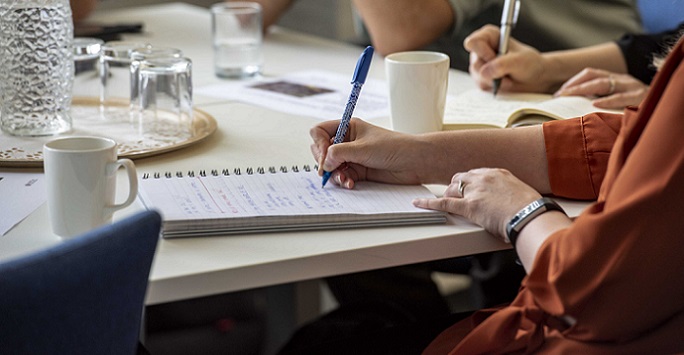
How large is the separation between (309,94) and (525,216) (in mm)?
742

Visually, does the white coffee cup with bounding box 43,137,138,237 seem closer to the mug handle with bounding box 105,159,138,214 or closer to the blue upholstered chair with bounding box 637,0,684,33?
the mug handle with bounding box 105,159,138,214

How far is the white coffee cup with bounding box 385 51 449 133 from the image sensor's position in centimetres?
133

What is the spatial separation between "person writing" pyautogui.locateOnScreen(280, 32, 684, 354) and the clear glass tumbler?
433 millimetres

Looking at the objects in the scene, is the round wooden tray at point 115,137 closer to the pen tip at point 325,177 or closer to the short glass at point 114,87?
the short glass at point 114,87

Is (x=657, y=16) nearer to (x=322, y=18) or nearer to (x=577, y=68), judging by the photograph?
(x=577, y=68)

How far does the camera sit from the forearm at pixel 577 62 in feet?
5.33

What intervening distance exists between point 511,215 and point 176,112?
63 centimetres

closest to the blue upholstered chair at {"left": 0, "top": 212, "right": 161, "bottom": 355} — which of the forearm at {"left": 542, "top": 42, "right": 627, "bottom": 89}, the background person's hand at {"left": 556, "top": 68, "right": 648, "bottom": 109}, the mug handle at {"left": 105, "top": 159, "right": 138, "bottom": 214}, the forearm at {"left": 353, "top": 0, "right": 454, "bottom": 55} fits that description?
the mug handle at {"left": 105, "top": 159, "right": 138, "bottom": 214}

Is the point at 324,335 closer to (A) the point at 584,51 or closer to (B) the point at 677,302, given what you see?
(B) the point at 677,302

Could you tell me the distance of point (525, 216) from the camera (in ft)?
3.07

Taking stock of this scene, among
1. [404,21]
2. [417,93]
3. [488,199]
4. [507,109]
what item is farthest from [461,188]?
[404,21]

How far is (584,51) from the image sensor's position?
169cm

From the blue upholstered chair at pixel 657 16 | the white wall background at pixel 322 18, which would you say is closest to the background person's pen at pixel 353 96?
the blue upholstered chair at pixel 657 16

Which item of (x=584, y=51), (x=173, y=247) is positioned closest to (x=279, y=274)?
(x=173, y=247)
